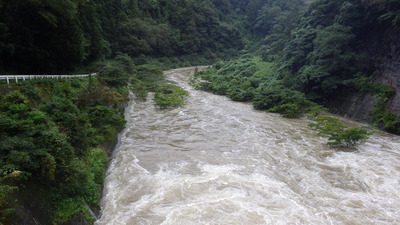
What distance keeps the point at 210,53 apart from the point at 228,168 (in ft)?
209

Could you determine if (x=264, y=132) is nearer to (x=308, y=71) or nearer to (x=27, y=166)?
(x=308, y=71)

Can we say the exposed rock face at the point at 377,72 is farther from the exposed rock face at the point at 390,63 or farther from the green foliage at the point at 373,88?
the green foliage at the point at 373,88

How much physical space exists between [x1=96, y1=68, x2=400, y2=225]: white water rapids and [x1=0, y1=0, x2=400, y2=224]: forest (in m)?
1.47

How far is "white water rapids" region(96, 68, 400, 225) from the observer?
8469 millimetres

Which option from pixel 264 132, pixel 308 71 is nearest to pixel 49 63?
pixel 264 132

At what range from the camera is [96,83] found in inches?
734

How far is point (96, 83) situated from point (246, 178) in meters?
13.0

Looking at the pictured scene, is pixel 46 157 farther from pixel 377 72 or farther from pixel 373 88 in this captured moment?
pixel 377 72

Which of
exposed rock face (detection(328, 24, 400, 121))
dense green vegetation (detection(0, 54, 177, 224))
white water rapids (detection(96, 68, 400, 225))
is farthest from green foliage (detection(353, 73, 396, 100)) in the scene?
dense green vegetation (detection(0, 54, 177, 224))

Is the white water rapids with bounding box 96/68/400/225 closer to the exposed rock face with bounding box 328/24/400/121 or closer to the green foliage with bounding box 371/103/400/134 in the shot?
the green foliage with bounding box 371/103/400/134

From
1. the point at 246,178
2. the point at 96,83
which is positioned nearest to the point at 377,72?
the point at 246,178

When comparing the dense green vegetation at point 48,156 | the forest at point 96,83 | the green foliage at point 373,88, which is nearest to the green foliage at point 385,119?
the forest at point 96,83

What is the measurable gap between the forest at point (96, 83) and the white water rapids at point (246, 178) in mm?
1468

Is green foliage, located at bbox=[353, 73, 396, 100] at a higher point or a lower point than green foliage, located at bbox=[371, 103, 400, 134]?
higher
